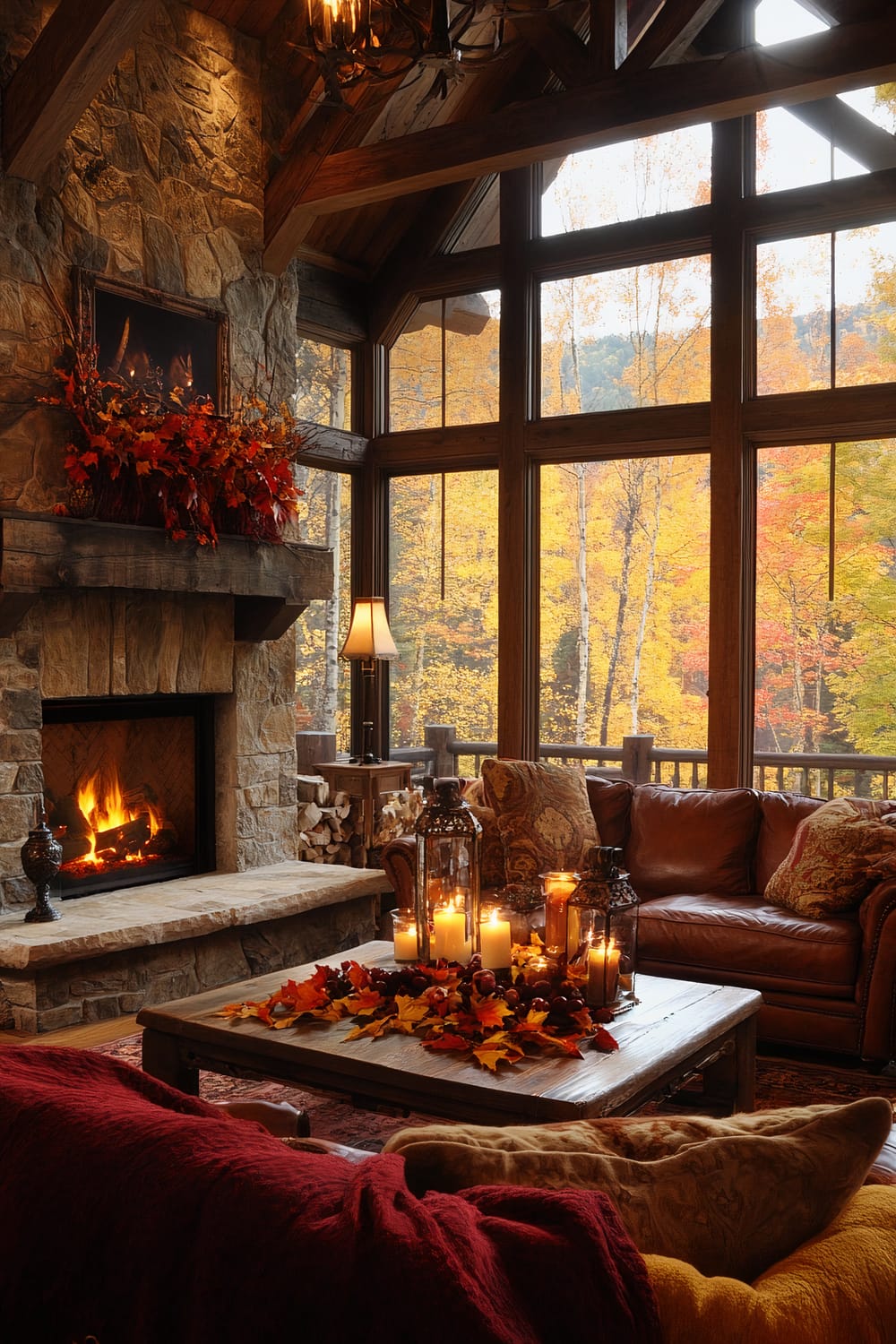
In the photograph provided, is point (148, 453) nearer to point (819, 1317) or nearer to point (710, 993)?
point (710, 993)

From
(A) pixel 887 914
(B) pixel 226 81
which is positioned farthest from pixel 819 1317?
(B) pixel 226 81

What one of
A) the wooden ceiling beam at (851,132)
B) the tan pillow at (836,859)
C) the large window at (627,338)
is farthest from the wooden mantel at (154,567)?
the wooden ceiling beam at (851,132)

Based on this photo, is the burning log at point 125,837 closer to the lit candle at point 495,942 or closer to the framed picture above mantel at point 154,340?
the framed picture above mantel at point 154,340

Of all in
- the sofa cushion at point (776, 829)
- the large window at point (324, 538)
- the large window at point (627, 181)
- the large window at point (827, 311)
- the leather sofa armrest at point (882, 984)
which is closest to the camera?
the leather sofa armrest at point (882, 984)

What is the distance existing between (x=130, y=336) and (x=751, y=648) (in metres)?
3.21

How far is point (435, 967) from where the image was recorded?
9.92ft

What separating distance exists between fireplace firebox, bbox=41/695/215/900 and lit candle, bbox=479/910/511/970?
2.44 m

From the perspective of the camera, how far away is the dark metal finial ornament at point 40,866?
4352 millimetres

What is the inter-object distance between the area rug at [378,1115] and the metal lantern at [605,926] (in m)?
0.63

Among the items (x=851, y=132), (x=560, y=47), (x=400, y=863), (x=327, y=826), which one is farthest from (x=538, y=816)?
(x=851, y=132)

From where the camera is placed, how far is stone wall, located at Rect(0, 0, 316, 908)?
450 centimetres

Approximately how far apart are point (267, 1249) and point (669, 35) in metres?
5.03

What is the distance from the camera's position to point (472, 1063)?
2553mm

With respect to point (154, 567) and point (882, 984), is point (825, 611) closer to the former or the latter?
point (882, 984)
